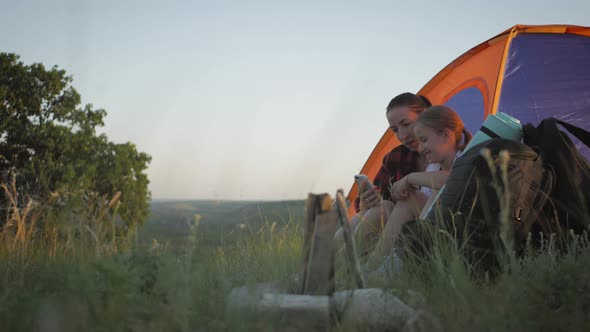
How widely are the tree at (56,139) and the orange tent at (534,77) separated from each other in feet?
31.6

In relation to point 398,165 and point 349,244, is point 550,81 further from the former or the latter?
point 349,244

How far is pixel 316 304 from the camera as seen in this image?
1718 millimetres

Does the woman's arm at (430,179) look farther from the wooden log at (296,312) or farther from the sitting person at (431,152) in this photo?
the wooden log at (296,312)

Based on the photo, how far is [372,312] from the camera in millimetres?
1753

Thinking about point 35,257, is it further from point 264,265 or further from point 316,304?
point 316,304

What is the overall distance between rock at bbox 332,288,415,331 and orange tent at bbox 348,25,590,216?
3.61 meters

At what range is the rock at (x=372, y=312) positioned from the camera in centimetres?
173

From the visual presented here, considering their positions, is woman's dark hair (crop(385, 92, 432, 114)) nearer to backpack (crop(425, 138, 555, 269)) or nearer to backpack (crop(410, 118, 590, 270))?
backpack (crop(410, 118, 590, 270))

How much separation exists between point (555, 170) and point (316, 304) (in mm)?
1683

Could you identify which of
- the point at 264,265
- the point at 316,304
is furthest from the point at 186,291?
the point at 264,265

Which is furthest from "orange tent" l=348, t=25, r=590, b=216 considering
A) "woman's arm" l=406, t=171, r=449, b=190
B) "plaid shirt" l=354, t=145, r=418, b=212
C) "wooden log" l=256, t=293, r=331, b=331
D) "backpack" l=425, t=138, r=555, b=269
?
"wooden log" l=256, t=293, r=331, b=331

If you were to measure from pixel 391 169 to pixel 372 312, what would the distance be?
99.4 inches

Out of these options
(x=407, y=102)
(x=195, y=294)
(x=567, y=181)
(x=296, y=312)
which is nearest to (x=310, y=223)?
(x=296, y=312)

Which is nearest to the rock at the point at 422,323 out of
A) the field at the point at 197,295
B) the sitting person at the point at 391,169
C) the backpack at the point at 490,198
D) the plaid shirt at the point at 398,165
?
the field at the point at 197,295
